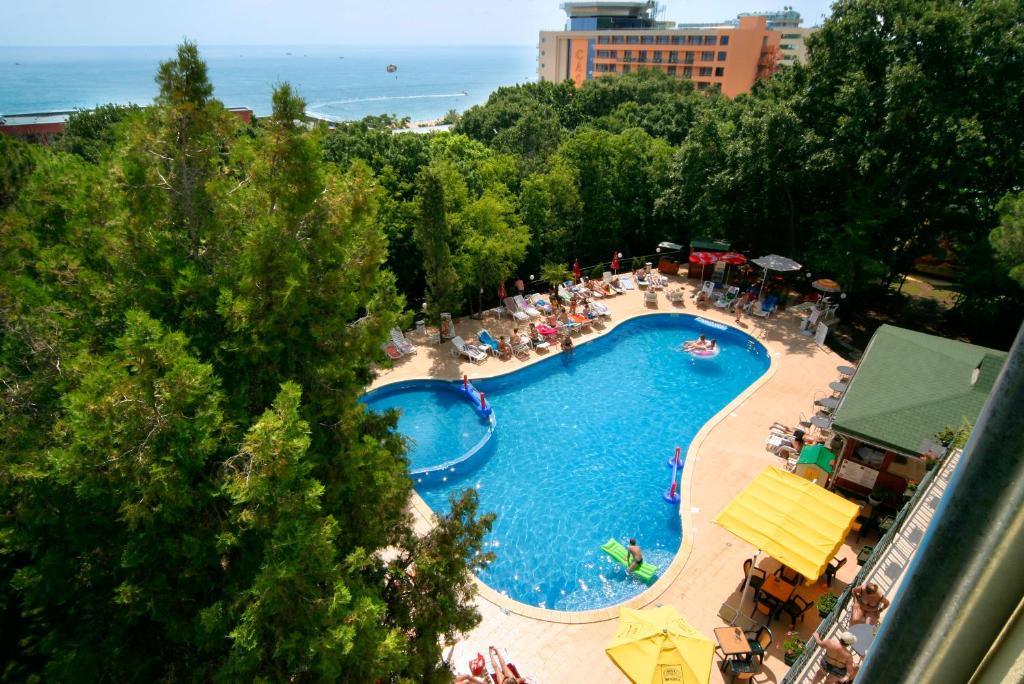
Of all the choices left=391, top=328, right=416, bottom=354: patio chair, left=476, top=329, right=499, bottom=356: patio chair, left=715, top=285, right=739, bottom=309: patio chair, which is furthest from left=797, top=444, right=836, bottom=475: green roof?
left=391, top=328, right=416, bottom=354: patio chair

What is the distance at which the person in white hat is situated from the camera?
823 cm

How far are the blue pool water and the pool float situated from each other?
0.19m

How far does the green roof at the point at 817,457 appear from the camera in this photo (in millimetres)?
12891

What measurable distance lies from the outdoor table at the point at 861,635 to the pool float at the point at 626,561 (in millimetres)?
3942

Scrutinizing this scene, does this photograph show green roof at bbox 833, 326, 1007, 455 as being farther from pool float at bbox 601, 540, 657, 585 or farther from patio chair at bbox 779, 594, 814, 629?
pool float at bbox 601, 540, 657, 585

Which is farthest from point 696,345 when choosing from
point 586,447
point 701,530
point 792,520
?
point 792,520

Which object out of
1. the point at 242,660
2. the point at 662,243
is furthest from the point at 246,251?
the point at 662,243

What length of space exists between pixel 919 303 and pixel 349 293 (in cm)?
2621

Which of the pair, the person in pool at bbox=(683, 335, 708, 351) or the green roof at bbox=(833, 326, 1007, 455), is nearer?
the green roof at bbox=(833, 326, 1007, 455)

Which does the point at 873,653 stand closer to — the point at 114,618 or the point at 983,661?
the point at 983,661

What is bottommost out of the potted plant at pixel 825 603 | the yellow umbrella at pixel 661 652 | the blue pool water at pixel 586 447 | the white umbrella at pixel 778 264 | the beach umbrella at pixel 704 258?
the blue pool water at pixel 586 447

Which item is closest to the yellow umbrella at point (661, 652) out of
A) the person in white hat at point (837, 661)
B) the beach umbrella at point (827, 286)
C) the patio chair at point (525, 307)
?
the person in white hat at point (837, 661)

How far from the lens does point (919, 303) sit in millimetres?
23922

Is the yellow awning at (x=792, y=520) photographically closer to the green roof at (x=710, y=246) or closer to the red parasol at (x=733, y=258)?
the red parasol at (x=733, y=258)
